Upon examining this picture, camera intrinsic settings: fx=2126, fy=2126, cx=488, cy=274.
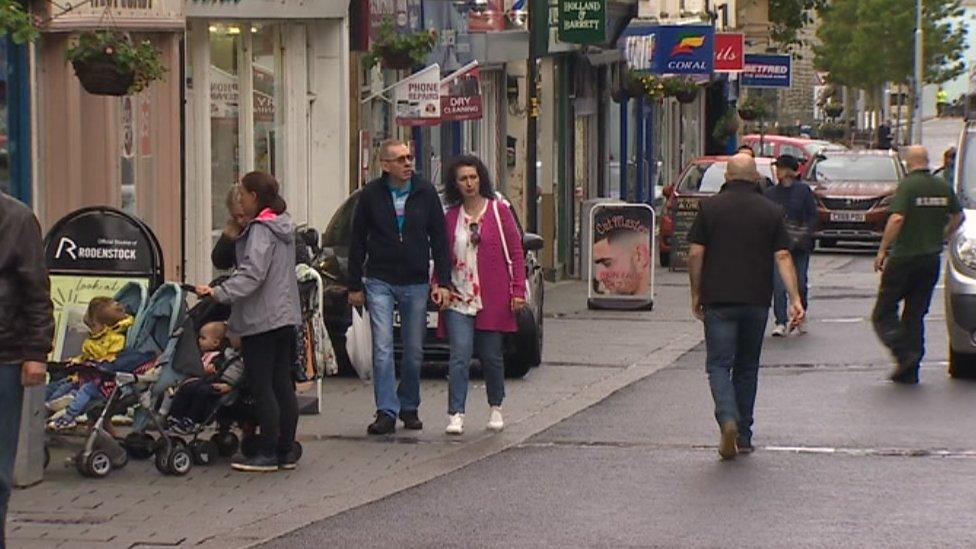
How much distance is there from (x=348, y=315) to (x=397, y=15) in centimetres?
704

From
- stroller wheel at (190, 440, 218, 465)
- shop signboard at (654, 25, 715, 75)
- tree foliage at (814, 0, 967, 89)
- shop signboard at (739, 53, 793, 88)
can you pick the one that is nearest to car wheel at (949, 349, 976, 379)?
stroller wheel at (190, 440, 218, 465)

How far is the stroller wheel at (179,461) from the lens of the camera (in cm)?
1135

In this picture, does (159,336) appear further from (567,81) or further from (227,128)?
(567,81)

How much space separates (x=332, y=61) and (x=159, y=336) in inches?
366

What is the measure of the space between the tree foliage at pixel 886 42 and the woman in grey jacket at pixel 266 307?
77.2m

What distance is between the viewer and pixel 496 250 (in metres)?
13.1

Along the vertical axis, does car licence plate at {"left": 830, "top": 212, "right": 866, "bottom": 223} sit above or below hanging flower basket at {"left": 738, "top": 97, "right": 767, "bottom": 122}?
below

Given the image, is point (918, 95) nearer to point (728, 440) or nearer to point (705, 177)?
point (705, 177)

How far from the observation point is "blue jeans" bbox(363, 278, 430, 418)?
511 inches

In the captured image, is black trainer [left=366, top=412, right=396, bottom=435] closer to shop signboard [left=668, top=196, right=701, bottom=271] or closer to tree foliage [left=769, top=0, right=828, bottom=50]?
shop signboard [left=668, top=196, right=701, bottom=271]

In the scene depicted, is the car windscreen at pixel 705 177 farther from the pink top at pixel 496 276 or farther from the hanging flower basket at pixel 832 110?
the hanging flower basket at pixel 832 110

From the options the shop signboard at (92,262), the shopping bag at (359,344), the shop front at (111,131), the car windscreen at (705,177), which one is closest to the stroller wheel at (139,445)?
the shop signboard at (92,262)

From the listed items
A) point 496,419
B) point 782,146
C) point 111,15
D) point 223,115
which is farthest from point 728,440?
point 782,146

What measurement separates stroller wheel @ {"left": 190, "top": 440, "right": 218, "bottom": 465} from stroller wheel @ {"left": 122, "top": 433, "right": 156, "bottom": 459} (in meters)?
0.23
